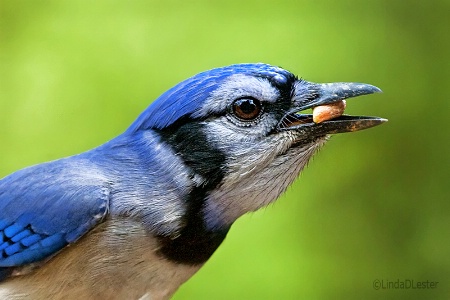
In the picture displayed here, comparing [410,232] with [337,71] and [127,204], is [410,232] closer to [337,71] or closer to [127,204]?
[337,71]

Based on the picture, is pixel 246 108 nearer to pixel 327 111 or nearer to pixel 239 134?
pixel 239 134

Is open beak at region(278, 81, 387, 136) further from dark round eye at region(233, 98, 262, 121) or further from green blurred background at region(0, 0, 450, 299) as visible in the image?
green blurred background at region(0, 0, 450, 299)

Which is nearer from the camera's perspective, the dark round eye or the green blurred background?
the dark round eye

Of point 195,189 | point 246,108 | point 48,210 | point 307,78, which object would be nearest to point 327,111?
point 246,108

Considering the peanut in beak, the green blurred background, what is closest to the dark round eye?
the peanut in beak

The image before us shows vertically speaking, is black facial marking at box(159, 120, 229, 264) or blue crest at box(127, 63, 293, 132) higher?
blue crest at box(127, 63, 293, 132)

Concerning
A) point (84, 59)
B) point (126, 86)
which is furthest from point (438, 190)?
point (84, 59)
